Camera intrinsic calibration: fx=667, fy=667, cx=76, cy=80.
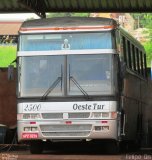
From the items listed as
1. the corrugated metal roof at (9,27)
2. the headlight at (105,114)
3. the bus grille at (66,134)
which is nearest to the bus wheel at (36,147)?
the bus grille at (66,134)

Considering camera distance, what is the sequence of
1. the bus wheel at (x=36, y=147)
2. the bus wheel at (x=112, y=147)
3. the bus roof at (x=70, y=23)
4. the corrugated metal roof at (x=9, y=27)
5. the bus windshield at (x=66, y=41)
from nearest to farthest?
the bus windshield at (x=66, y=41) < the bus roof at (x=70, y=23) < the bus wheel at (x=112, y=147) < the bus wheel at (x=36, y=147) < the corrugated metal roof at (x=9, y=27)

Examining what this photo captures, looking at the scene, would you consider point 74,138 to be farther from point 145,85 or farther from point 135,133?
point 145,85

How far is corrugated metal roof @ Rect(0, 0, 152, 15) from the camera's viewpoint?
80.3 ft

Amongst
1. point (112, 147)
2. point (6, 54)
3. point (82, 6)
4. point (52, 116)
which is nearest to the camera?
point (52, 116)

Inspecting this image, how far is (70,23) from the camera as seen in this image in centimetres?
1789

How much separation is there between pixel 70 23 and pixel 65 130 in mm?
2904

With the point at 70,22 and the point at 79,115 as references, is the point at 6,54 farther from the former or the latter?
the point at 79,115

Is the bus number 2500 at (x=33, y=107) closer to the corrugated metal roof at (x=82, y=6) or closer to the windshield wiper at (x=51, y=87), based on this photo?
the windshield wiper at (x=51, y=87)

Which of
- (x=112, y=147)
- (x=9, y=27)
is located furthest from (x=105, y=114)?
(x=9, y=27)

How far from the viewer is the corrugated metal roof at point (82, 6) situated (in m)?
24.5

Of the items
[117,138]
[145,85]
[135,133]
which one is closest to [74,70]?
[117,138]

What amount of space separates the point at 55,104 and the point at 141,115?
601cm

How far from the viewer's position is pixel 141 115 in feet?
74.0

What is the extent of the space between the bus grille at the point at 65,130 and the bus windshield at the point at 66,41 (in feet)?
6.77
